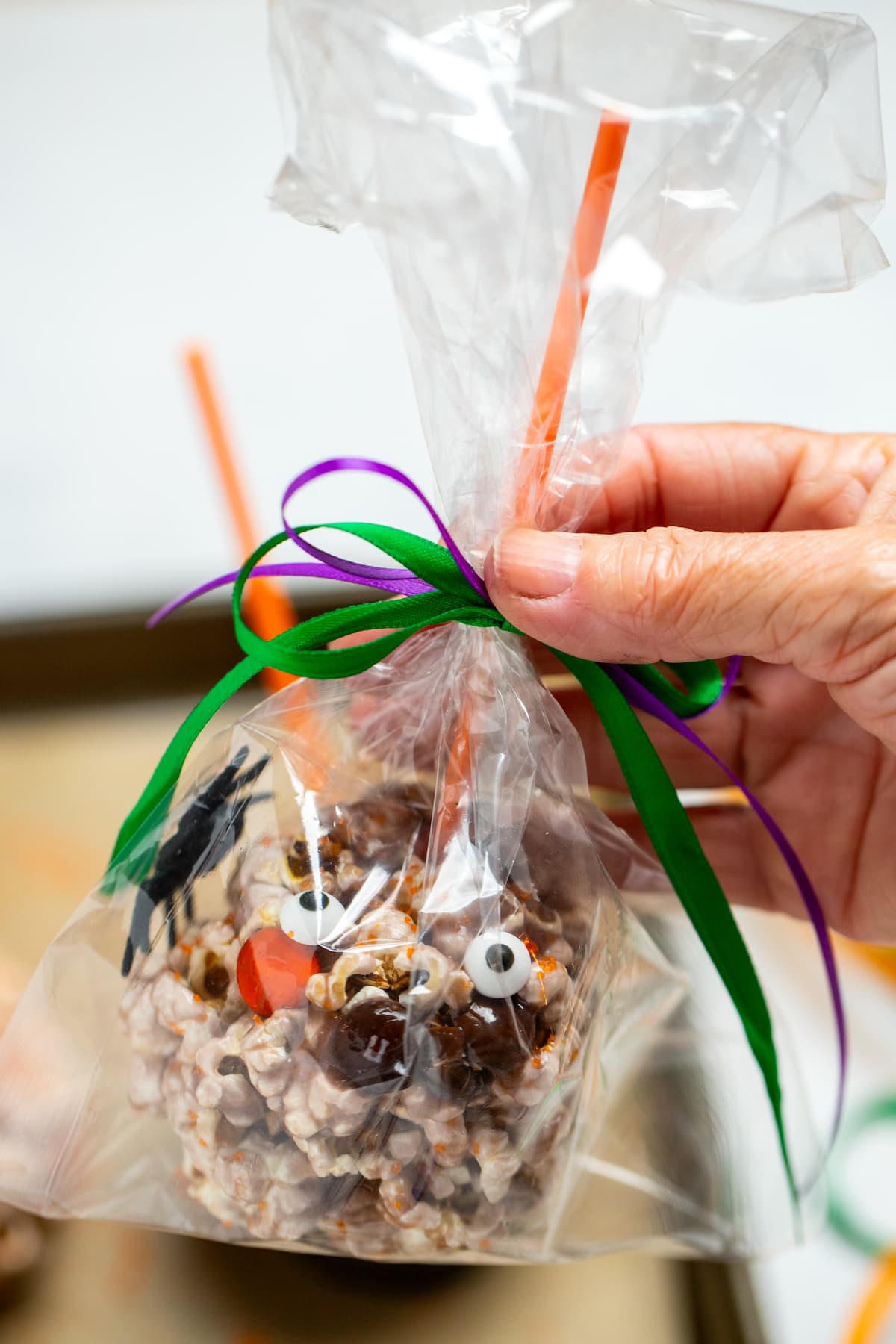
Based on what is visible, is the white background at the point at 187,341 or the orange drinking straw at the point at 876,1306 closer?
the orange drinking straw at the point at 876,1306

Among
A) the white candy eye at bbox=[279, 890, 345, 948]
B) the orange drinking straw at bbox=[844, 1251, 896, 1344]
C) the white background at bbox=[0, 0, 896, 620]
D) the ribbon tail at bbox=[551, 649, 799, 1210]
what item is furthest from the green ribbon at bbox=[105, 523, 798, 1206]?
the white background at bbox=[0, 0, 896, 620]

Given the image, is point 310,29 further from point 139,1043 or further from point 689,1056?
point 689,1056

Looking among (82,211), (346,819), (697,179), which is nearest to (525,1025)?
(346,819)

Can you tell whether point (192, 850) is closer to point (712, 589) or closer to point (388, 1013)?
point (388, 1013)

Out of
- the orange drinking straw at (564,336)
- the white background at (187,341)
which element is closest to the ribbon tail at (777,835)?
the orange drinking straw at (564,336)

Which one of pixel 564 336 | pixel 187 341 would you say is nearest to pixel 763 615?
pixel 564 336

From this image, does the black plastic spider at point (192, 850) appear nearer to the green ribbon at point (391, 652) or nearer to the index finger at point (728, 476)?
the green ribbon at point (391, 652)
